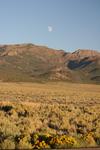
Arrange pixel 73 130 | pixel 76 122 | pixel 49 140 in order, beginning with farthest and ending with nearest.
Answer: pixel 76 122 < pixel 73 130 < pixel 49 140

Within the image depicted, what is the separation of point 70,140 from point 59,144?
0.49 m

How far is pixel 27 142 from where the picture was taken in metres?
13.8

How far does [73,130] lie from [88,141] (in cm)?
468

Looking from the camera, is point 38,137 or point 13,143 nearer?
point 13,143

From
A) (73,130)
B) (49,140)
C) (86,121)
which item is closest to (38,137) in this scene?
(49,140)

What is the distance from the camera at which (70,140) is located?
13992 millimetres

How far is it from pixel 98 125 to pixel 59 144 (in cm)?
693

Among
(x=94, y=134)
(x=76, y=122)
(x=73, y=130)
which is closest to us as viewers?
(x=94, y=134)

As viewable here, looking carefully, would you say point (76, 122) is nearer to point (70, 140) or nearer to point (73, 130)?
point (73, 130)

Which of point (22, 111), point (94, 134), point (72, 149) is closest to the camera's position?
point (72, 149)

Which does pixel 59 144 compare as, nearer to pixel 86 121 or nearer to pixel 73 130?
pixel 73 130

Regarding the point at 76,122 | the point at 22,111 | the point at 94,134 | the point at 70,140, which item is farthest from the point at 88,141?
the point at 22,111

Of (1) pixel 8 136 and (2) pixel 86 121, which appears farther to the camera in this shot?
(2) pixel 86 121

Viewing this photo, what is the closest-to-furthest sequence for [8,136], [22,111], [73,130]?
[8,136]
[73,130]
[22,111]
